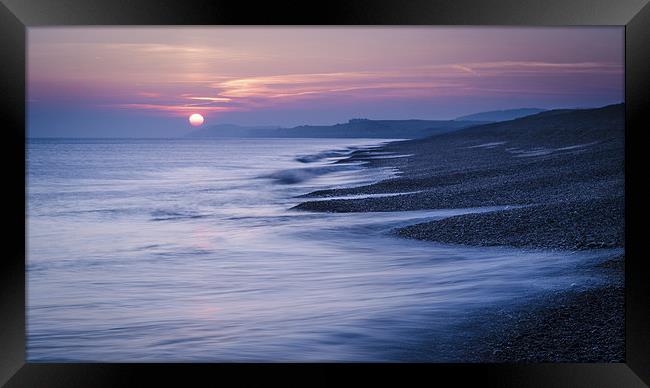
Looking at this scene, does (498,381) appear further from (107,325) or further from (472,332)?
(107,325)

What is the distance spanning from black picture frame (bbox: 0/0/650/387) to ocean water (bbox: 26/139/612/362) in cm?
89

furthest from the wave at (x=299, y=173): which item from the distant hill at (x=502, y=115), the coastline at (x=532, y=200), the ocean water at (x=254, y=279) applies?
the distant hill at (x=502, y=115)

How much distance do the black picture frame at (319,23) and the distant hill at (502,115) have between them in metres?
7.01

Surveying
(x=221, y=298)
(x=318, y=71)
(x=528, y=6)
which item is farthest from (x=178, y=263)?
(x=528, y=6)

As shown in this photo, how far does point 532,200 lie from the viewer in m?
7.79

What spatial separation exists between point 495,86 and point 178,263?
5.12 metres

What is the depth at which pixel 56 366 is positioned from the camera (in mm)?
3434

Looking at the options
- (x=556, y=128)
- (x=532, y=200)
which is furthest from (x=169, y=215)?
(x=556, y=128)

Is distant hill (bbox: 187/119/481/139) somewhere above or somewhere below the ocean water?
above

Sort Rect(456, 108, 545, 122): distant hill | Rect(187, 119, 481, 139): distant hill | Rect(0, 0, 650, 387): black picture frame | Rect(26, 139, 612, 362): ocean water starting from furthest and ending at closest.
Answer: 1. Rect(187, 119, 481, 139): distant hill
2. Rect(456, 108, 545, 122): distant hill
3. Rect(26, 139, 612, 362): ocean water
4. Rect(0, 0, 650, 387): black picture frame

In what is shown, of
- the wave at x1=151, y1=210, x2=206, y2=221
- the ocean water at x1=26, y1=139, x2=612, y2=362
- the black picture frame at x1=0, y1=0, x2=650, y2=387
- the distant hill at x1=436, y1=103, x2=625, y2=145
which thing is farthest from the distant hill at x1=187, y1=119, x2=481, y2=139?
the black picture frame at x1=0, y1=0, x2=650, y2=387

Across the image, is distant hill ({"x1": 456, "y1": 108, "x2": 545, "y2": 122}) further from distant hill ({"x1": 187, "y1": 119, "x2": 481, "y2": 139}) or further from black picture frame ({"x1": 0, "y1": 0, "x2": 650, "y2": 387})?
black picture frame ({"x1": 0, "y1": 0, "x2": 650, "y2": 387})

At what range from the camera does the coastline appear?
4.13m

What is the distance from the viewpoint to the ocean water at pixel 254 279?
182 inches
